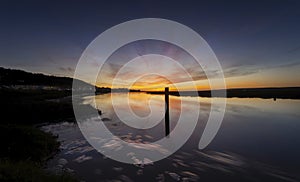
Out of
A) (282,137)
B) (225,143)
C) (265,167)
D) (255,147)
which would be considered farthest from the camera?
(282,137)

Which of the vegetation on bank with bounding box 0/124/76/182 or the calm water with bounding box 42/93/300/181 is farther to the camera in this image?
the calm water with bounding box 42/93/300/181

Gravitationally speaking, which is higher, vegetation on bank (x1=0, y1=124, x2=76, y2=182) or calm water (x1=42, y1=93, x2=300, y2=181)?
vegetation on bank (x1=0, y1=124, x2=76, y2=182)

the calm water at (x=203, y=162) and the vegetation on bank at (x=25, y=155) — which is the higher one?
the vegetation on bank at (x=25, y=155)

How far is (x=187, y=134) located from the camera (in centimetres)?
2092

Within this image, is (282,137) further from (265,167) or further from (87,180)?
(87,180)

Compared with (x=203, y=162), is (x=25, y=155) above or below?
above

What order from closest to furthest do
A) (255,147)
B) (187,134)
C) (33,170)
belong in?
1. (33,170)
2. (255,147)
3. (187,134)

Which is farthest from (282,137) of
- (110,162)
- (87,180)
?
(87,180)

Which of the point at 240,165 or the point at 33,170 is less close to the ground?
the point at 33,170

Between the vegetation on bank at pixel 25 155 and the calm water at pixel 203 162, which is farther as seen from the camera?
the calm water at pixel 203 162

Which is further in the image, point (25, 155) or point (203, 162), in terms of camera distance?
point (203, 162)

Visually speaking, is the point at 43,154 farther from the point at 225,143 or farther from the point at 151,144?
the point at 225,143

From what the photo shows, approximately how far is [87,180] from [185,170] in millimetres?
5615

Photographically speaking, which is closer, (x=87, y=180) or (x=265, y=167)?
(x=87, y=180)
